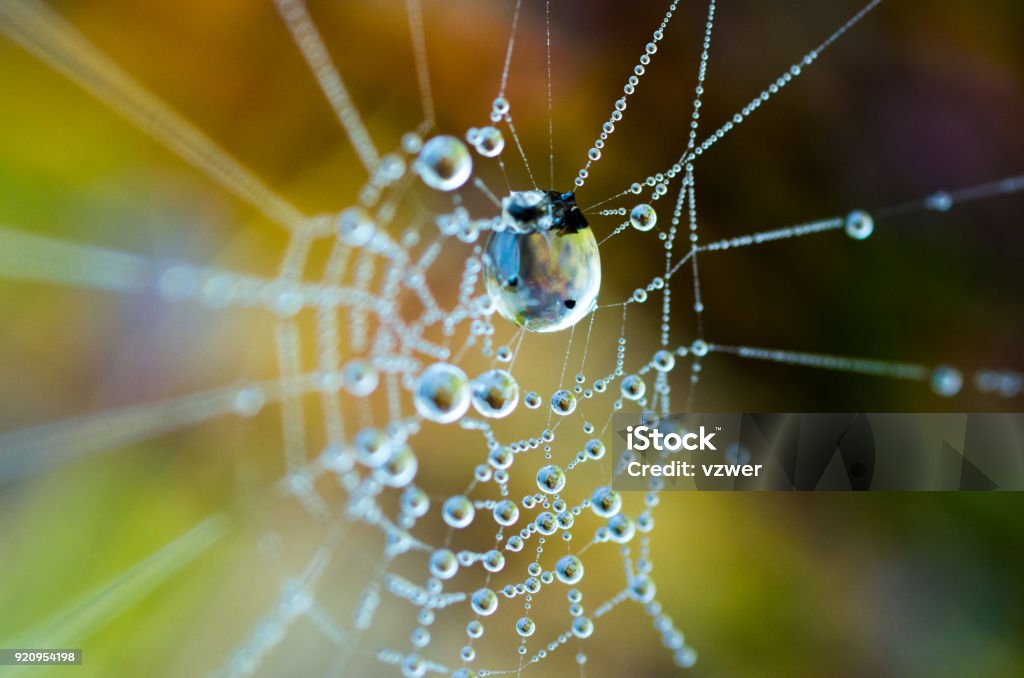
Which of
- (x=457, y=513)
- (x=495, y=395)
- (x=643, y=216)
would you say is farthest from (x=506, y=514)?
(x=643, y=216)

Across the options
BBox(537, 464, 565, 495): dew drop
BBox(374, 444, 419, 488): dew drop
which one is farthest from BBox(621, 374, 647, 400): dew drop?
BBox(374, 444, 419, 488): dew drop

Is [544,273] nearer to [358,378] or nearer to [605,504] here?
[358,378]

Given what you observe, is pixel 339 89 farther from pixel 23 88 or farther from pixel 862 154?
pixel 862 154

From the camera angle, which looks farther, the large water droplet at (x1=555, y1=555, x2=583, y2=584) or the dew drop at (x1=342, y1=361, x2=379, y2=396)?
the large water droplet at (x1=555, y1=555, x2=583, y2=584)

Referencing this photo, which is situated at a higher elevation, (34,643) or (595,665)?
(34,643)

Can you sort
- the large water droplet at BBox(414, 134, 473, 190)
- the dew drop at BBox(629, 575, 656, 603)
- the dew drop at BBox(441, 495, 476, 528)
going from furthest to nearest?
the dew drop at BBox(629, 575, 656, 603), the dew drop at BBox(441, 495, 476, 528), the large water droplet at BBox(414, 134, 473, 190)

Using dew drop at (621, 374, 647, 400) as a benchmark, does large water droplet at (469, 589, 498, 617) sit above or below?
below

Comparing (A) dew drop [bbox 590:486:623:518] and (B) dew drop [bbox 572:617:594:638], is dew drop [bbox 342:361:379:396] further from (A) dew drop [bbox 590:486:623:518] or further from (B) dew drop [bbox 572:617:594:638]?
(B) dew drop [bbox 572:617:594:638]

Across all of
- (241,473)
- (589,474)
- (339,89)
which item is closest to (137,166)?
(339,89)

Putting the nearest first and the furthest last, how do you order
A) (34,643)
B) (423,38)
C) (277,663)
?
(34,643), (277,663), (423,38)
